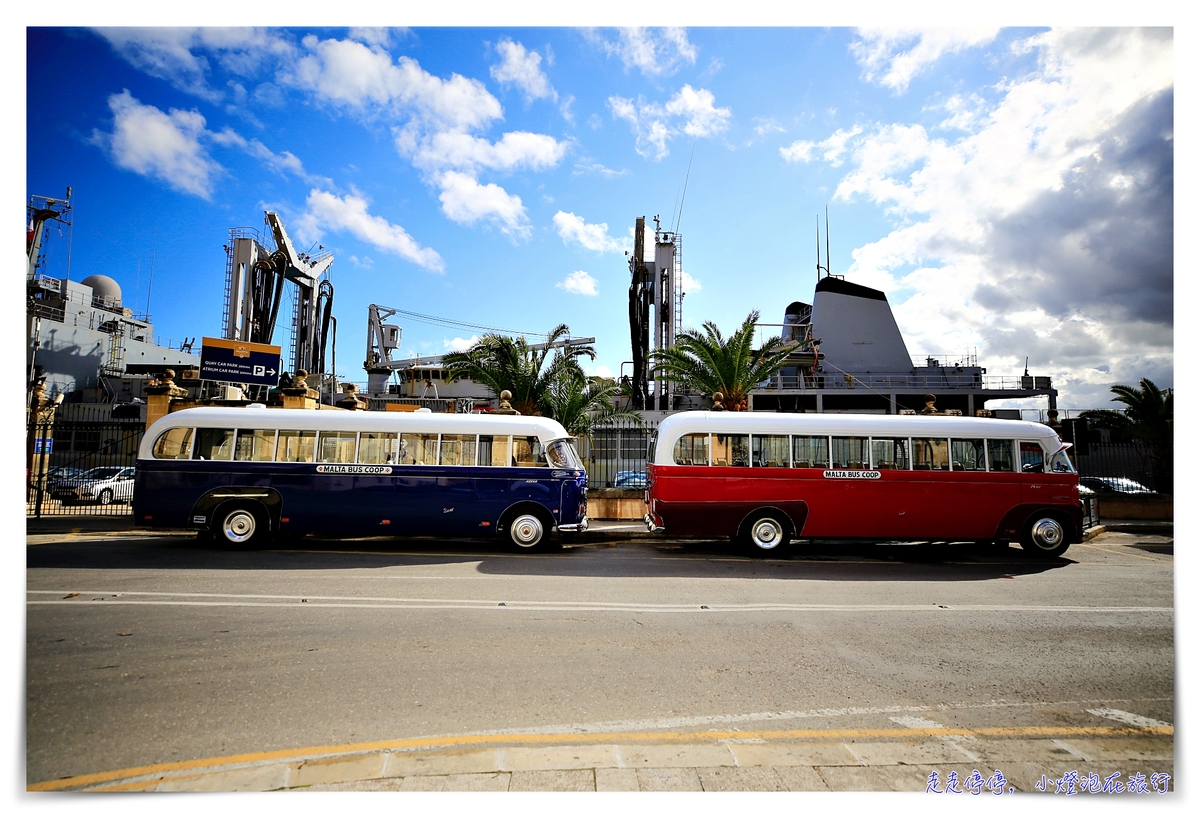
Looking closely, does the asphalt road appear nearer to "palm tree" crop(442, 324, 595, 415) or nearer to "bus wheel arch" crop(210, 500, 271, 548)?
"bus wheel arch" crop(210, 500, 271, 548)

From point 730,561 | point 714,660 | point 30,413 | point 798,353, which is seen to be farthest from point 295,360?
point 714,660

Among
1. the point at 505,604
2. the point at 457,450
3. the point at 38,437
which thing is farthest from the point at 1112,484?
the point at 38,437

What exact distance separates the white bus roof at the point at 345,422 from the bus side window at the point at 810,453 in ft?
14.6

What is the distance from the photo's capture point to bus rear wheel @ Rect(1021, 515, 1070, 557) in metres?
10.3

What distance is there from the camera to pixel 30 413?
14094 millimetres

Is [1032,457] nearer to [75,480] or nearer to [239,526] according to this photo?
[239,526]

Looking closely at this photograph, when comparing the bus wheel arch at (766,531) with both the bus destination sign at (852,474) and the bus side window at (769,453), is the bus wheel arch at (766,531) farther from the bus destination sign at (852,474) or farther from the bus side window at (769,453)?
the bus destination sign at (852,474)

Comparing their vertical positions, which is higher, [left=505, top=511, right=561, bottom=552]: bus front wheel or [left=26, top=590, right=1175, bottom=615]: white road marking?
[left=505, top=511, right=561, bottom=552]: bus front wheel

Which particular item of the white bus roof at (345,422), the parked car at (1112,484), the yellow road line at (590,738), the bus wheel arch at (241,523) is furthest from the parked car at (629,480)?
the parked car at (1112,484)

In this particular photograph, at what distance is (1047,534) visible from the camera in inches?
407

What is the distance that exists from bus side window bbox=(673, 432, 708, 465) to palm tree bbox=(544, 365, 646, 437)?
7603 mm

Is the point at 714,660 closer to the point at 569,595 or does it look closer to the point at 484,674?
the point at 484,674

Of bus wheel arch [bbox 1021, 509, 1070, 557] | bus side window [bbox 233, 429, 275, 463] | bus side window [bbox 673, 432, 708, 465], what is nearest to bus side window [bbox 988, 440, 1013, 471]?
bus wheel arch [bbox 1021, 509, 1070, 557]

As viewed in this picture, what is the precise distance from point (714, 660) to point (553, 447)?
6.54 meters
